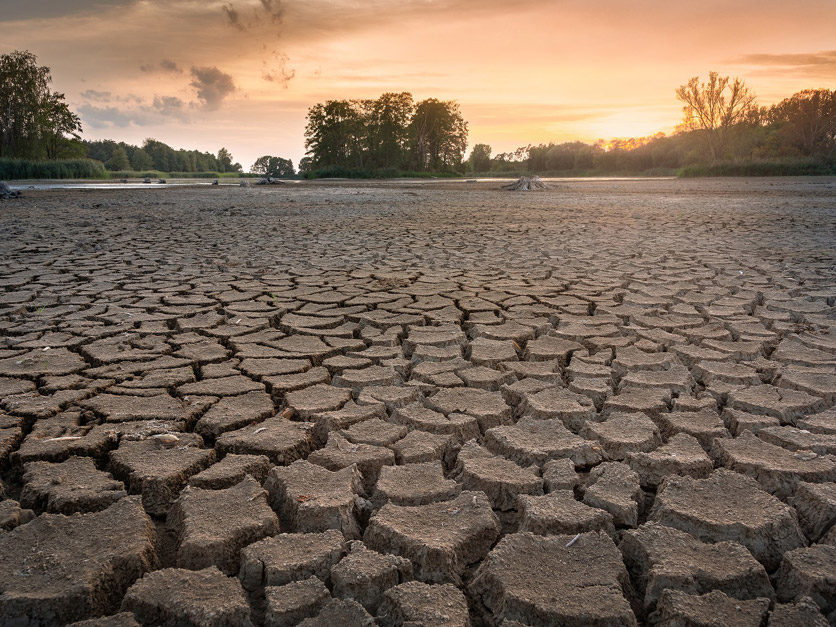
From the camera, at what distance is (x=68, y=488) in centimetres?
149

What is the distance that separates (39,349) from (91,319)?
55 cm

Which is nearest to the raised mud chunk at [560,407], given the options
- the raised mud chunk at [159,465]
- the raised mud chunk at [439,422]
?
the raised mud chunk at [439,422]

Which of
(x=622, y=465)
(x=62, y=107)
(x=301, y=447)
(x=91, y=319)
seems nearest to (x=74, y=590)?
(x=301, y=447)

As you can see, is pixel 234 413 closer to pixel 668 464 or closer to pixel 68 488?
pixel 68 488

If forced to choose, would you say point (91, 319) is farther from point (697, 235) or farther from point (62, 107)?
point (62, 107)

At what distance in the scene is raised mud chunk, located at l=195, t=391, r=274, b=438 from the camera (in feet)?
6.10

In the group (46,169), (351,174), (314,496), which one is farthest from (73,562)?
(351,174)

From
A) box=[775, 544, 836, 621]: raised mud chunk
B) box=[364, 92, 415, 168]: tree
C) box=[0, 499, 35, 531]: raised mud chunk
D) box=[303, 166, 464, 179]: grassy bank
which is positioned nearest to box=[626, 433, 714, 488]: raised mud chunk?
box=[775, 544, 836, 621]: raised mud chunk

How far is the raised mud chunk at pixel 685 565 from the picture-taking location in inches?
45.9

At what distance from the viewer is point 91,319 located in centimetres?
308

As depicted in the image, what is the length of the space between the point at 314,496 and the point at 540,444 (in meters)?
0.71

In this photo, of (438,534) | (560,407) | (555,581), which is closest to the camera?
(555,581)

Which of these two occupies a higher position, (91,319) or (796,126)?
(796,126)

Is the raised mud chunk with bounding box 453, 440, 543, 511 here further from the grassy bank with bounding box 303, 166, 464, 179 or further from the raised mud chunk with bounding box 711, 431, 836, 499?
the grassy bank with bounding box 303, 166, 464, 179
